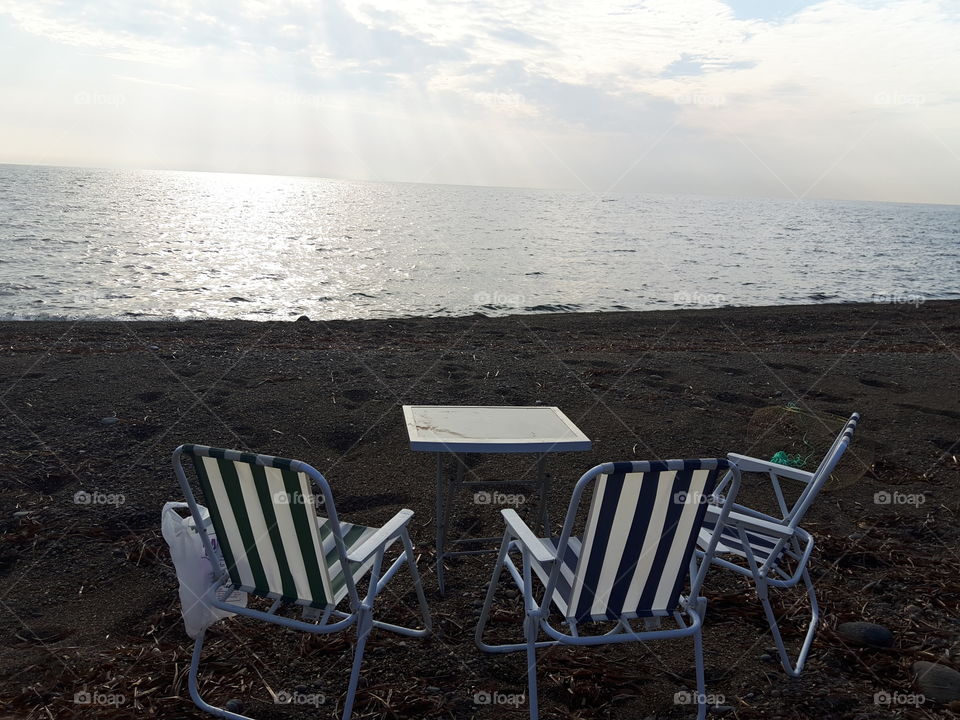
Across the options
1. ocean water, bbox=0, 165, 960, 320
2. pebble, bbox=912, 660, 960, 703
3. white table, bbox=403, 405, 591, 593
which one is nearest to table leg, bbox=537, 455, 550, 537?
white table, bbox=403, 405, 591, 593

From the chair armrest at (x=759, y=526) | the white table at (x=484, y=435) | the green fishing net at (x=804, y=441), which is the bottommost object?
the green fishing net at (x=804, y=441)

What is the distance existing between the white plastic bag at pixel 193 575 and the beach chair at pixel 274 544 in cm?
4

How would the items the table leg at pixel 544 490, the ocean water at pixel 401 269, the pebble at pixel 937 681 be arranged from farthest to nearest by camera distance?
the ocean water at pixel 401 269 < the table leg at pixel 544 490 < the pebble at pixel 937 681

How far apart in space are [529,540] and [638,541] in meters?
0.39

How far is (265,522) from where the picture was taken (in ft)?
8.25

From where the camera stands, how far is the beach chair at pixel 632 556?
239 cm

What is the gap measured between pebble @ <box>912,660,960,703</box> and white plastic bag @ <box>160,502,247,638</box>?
2710 millimetres

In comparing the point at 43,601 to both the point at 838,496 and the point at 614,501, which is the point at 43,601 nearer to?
the point at 614,501

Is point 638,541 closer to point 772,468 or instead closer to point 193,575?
point 772,468

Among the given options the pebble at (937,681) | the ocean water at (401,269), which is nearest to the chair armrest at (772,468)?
the pebble at (937,681)

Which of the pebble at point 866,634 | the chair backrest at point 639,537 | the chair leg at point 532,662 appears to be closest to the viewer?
the chair backrest at point 639,537

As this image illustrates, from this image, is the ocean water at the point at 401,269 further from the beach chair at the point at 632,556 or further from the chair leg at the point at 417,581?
the beach chair at the point at 632,556

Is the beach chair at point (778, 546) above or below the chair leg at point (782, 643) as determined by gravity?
above

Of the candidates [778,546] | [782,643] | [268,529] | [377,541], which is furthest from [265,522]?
[782,643]
